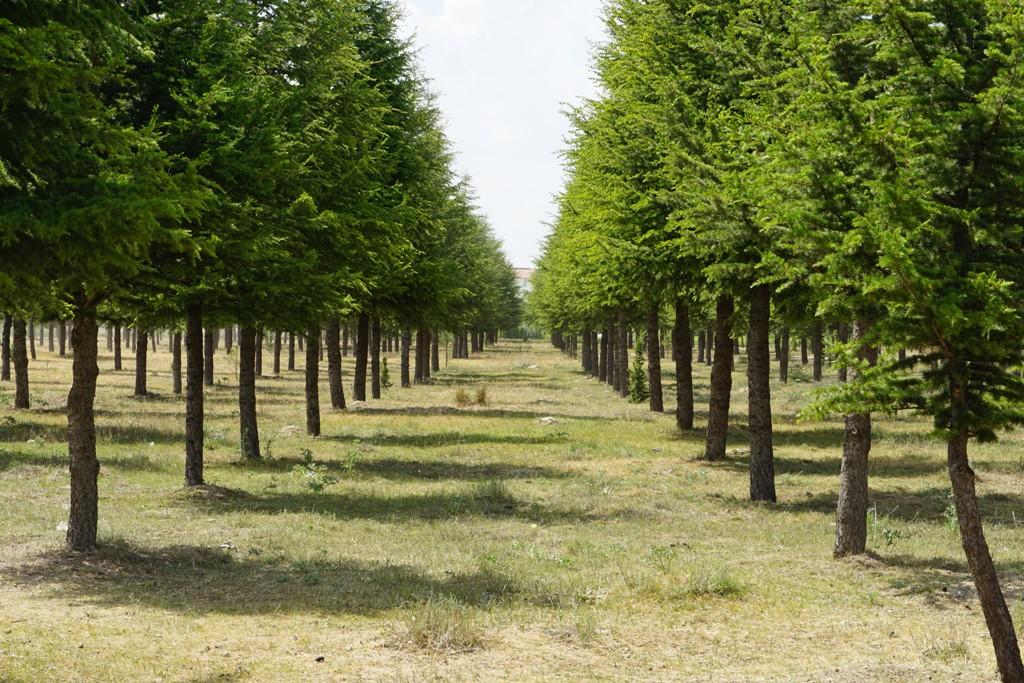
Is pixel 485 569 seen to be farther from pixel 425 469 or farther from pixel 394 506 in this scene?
pixel 425 469

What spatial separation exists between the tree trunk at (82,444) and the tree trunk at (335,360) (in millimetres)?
18331

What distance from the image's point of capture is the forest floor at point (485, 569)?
8.80 metres

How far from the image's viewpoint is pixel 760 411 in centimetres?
1822

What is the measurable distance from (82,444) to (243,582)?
2.95 meters

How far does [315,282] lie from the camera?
714 inches

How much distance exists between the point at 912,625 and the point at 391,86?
76.3ft

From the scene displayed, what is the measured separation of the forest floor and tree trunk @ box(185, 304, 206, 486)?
1.74 ft

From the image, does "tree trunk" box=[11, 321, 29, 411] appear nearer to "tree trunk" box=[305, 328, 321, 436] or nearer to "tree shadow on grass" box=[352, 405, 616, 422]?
"tree trunk" box=[305, 328, 321, 436]

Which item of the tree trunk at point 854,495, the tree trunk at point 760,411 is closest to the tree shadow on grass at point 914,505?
Result: the tree trunk at point 760,411

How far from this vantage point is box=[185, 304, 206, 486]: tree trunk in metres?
17.9

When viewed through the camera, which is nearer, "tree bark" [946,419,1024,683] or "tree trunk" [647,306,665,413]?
"tree bark" [946,419,1024,683]

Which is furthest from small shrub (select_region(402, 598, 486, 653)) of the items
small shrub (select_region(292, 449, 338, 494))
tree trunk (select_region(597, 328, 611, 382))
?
tree trunk (select_region(597, 328, 611, 382))

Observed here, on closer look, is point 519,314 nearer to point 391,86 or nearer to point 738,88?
point 391,86

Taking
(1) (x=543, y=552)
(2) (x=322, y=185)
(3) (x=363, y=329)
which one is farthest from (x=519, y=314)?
(1) (x=543, y=552)
